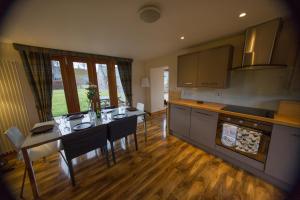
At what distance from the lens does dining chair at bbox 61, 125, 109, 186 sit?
4.56 feet

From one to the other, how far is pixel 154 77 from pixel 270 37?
129 inches

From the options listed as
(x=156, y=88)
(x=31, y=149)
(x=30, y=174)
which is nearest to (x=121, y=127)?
(x=30, y=174)

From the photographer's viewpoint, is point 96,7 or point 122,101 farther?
point 122,101

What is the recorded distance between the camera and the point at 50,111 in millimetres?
2525

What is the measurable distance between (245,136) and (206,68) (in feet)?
4.37

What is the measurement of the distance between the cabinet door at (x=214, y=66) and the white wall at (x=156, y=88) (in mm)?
2232

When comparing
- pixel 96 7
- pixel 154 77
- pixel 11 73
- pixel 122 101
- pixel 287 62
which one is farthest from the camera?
pixel 154 77

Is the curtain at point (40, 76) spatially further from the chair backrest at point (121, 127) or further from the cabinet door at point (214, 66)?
the cabinet door at point (214, 66)

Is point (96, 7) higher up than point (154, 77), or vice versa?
point (96, 7)

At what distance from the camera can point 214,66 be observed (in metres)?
2.03

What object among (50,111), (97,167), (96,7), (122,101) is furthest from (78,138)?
(122,101)

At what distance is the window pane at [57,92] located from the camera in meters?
2.57

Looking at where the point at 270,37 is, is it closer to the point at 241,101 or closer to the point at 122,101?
the point at 241,101

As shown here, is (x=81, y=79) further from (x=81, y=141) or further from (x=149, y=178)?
(x=149, y=178)
